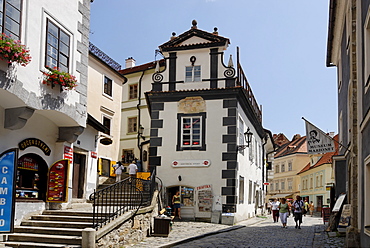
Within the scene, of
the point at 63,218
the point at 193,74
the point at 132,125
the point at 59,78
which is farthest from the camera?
the point at 132,125

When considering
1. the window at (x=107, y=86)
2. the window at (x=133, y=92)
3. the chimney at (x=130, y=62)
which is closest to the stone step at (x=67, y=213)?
the window at (x=107, y=86)

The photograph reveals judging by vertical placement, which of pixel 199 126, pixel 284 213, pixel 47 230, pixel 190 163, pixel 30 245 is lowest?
pixel 30 245

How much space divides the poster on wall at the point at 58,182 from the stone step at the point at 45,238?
207cm

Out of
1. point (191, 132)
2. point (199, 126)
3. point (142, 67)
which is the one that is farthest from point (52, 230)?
point (142, 67)

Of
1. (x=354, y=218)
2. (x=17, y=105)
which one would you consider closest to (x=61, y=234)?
(x=17, y=105)

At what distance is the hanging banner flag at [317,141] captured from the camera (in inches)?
→ 572

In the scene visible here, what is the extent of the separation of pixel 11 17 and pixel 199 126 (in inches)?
523

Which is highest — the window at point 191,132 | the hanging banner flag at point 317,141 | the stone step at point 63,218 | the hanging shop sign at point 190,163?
the window at point 191,132

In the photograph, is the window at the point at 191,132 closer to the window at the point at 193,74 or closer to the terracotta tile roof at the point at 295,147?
the window at the point at 193,74

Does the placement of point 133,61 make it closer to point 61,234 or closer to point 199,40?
point 199,40

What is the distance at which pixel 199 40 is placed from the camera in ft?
81.0

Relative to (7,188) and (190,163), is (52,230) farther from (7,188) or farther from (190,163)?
(190,163)

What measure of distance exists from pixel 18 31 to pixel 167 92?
12729 millimetres

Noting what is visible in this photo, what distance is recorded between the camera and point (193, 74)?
24.5 m
